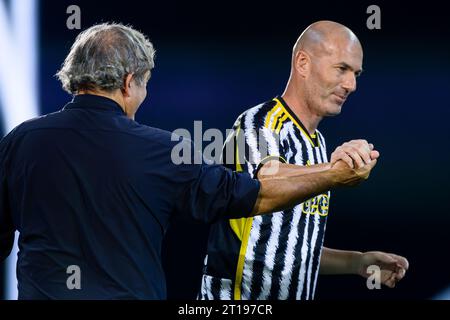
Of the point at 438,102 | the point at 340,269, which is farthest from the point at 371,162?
the point at 438,102

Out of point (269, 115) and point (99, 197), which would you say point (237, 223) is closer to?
point (269, 115)

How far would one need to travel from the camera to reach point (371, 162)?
1760 mm

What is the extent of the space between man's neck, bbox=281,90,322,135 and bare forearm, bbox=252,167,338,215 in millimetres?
771

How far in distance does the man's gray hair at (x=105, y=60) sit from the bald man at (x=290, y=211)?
56 centimetres

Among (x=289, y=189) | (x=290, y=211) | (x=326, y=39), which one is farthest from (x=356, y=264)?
(x=289, y=189)

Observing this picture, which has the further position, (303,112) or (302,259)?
(303,112)

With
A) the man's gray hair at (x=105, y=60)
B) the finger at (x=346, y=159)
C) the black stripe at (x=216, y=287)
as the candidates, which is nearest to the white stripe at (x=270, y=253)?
the black stripe at (x=216, y=287)

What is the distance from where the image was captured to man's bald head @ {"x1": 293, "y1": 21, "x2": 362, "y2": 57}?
245 centimetres

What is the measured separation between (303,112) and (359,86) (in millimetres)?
619

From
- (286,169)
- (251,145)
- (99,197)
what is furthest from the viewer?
(251,145)

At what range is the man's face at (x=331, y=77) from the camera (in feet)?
8.00

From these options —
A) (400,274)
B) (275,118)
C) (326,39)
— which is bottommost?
(400,274)

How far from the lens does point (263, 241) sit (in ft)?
7.44

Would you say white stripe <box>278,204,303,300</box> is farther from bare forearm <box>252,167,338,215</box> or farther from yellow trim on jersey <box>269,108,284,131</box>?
bare forearm <box>252,167,338,215</box>
